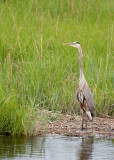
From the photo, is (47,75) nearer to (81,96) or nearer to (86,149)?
(81,96)

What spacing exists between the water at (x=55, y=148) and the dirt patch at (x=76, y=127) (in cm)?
23

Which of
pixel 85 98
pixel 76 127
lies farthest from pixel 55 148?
pixel 85 98

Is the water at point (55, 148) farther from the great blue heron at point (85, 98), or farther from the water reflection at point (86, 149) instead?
the great blue heron at point (85, 98)

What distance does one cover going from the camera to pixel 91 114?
254 inches

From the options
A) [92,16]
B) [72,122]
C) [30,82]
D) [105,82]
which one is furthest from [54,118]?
[92,16]

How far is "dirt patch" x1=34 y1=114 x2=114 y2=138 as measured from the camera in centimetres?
605

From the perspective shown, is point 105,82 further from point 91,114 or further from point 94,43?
point 94,43

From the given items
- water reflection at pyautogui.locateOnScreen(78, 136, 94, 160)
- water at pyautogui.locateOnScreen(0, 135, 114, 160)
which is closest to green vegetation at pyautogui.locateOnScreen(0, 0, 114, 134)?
water at pyautogui.locateOnScreen(0, 135, 114, 160)

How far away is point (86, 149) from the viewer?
523cm

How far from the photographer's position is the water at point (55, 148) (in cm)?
482

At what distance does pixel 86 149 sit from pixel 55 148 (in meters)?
0.42

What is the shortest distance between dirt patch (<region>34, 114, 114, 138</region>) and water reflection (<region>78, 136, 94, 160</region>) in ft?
0.87

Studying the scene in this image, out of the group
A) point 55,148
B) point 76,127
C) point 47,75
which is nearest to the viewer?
point 55,148

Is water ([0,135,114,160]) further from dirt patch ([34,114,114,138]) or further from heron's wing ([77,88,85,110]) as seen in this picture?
heron's wing ([77,88,85,110])
